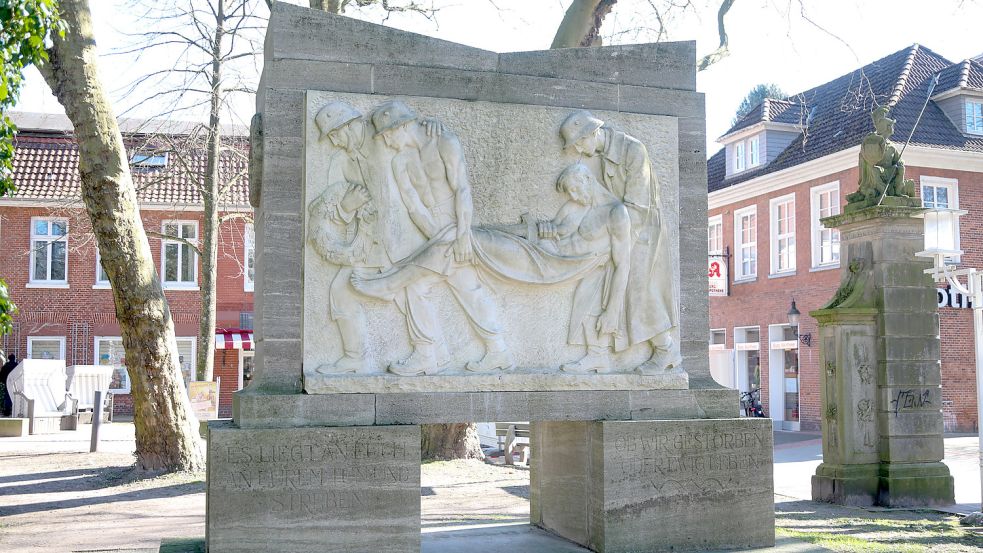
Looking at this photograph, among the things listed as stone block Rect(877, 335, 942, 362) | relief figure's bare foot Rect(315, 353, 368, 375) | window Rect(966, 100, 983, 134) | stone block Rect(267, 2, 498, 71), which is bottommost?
relief figure's bare foot Rect(315, 353, 368, 375)

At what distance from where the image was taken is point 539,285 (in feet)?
23.7

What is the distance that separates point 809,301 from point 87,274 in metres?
21.8

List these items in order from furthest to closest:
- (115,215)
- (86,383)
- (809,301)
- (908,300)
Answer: (86,383) → (809,301) → (115,215) → (908,300)

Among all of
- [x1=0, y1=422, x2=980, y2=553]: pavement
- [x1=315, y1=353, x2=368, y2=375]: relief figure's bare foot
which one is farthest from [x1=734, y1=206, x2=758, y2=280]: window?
[x1=315, y1=353, x2=368, y2=375]: relief figure's bare foot

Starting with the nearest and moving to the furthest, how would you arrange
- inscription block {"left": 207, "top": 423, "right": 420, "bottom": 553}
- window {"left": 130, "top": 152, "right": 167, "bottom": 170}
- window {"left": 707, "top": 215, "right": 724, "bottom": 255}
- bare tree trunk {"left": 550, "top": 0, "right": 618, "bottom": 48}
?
inscription block {"left": 207, "top": 423, "right": 420, "bottom": 553} → bare tree trunk {"left": 550, "top": 0, "right": 618, "bottom": 48} → window {"left": 130, "top": 152, "right": 167, "bottom": 170} → window {"left": 707, "top": 215, "right": 724, "bottom": 255}

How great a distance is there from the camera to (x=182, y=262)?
33.0 metres

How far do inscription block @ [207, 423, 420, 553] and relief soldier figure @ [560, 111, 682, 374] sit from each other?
1.84m

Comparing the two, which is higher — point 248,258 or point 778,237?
point 778,237

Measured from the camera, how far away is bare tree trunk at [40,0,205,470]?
13.8 m

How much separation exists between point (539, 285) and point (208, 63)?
1404 centimetres

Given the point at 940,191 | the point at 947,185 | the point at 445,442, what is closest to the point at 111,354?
the point at 445,442

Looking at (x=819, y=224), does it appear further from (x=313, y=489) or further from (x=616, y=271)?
(x=313, y=489)

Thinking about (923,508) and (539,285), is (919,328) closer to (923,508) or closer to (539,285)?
(923,508)

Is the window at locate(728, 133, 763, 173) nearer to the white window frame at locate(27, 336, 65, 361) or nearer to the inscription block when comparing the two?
the white window frame at locate(27, 336, 65, 361)
